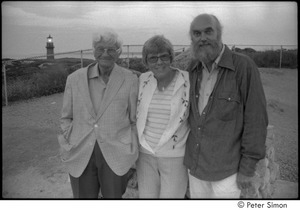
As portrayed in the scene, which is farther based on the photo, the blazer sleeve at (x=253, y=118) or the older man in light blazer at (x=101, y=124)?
the older man in light blazer at (x=101, y=124)

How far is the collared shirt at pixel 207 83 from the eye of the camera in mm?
2186

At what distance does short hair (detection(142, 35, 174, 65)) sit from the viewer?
230 cm

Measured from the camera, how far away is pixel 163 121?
2.32m

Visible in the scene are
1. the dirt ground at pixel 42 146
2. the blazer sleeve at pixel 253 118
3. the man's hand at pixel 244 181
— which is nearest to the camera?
the blazer sleeve at pixel 253 118

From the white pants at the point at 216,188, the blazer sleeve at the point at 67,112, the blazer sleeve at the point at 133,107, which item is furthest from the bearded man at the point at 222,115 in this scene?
the blazer sleeve at the point at 67,112

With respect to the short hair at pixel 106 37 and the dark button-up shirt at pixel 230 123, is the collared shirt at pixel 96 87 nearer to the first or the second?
the short hair at pixel 106 37

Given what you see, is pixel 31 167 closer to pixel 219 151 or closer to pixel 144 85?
pixel 144 85

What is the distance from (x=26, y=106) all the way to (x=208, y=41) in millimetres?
6805

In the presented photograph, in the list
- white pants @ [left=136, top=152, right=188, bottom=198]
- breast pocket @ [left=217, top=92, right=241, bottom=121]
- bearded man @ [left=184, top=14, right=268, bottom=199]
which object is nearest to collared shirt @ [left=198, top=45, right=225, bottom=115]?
bearded man @ [left=184, top=14, right=268, bottom=199]

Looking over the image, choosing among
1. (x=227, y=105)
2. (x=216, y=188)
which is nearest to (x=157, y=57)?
(x=227, y=105)

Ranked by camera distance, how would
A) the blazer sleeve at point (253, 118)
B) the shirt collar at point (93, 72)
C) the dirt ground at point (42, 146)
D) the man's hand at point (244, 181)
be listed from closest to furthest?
the blazer sleeve at point (253, 118) → the man's hand at point (244, 181) → the shirt collar at point (93, 72) → the dirt ground at point (42, 146)

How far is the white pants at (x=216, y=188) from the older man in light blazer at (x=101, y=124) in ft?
1.84

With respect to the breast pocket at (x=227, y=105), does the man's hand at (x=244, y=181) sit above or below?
below

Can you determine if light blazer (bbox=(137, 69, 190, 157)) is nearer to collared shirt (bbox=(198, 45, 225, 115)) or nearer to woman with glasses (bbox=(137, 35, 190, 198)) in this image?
woman with glasses (bbox=(137, 35, 190, 198))
